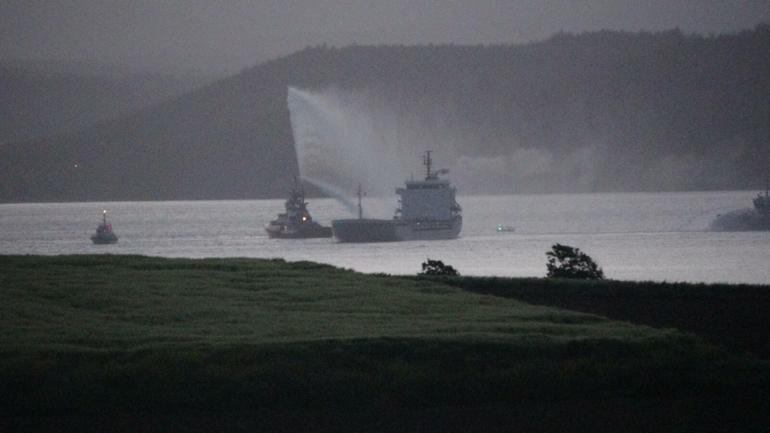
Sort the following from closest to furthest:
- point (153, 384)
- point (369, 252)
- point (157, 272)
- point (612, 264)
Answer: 1. point (153, 384)
2. point (157, 272)
3. point (612, 264)
4. point (369, 252)

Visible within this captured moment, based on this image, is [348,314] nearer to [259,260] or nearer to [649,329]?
[649,329]

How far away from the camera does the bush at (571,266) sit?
90.7 ft

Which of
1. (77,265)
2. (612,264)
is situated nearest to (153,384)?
(77,265)

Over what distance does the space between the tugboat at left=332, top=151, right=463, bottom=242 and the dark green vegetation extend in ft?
214

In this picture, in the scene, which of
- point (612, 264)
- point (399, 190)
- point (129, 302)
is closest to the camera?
point (129, 302)

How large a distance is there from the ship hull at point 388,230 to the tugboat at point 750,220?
32833 millimetres

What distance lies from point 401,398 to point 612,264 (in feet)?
151

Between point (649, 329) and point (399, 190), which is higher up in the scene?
point (399, 190)

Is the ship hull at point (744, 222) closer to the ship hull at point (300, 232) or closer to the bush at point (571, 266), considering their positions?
the ship hull at point (300, 232)

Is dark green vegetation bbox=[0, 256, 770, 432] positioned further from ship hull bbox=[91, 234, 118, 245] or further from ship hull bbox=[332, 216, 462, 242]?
ship hull bbox=[91, 234, 118, 245]

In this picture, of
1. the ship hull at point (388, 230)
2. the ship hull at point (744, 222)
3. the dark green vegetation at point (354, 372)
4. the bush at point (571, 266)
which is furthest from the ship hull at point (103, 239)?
the dark green vegetation at point (354, 372)

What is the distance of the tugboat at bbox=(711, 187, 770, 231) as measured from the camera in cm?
10344

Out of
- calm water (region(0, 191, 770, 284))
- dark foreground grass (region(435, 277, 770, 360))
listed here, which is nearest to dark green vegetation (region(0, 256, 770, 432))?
dark foreground grass (region(435, 277, 770, 360))

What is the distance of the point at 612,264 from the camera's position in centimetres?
5866
